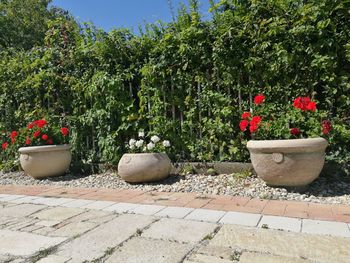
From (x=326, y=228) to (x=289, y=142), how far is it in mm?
1228

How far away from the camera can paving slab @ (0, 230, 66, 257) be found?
2512mm

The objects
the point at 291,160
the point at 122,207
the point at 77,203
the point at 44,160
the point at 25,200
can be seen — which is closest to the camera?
the point at 122,207

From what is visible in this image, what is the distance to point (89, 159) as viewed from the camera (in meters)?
6.15

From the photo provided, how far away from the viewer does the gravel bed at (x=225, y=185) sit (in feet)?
12.7

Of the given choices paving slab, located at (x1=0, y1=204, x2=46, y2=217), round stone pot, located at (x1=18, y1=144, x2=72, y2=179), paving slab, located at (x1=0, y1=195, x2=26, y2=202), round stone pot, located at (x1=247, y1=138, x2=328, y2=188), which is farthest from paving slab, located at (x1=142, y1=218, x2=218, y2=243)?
round stone pot, located at (x1=18, y1=144, x2=72, y2=179)

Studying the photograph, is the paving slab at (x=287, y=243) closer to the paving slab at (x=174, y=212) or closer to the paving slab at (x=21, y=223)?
the paving slab at (x=174, y=212)

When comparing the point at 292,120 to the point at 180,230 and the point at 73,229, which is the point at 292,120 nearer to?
the point at 180,230

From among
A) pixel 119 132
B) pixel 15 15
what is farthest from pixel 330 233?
pixel 15 15

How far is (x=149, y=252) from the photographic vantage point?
2.39m

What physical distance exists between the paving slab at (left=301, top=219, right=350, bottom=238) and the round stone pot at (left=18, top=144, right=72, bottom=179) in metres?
4.26

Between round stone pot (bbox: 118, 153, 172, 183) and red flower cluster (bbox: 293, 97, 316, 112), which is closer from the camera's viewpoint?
red flower cluster (bbox: 293, 97, 316, 112)

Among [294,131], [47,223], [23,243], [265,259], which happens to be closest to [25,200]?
[47,223]

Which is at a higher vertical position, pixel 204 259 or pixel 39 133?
pixel 39 133

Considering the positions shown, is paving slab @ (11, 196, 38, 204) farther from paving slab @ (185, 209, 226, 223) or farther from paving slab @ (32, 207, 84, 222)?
paving slab @ (185, 209, 226, 223)
